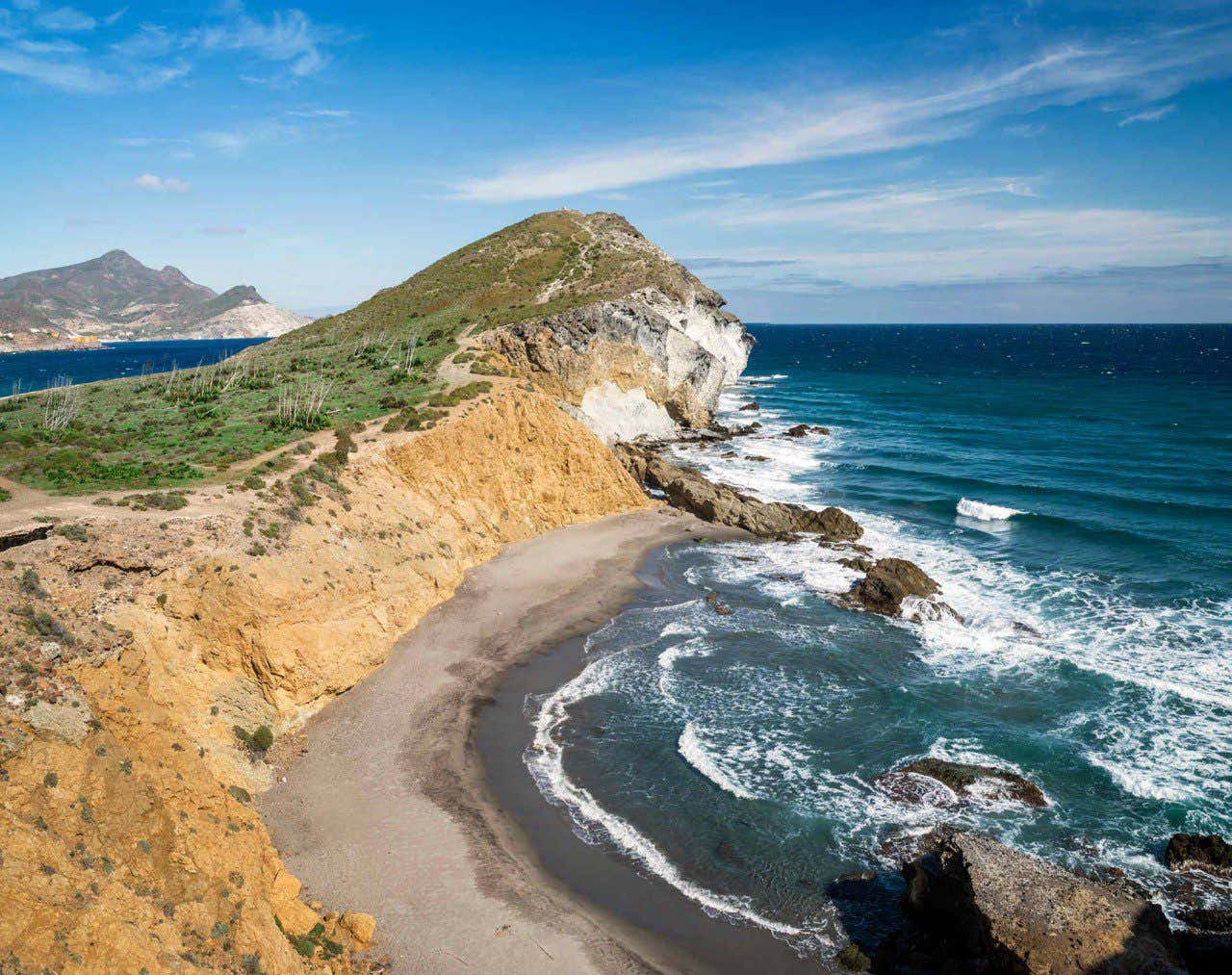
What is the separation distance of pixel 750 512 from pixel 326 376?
32.7m

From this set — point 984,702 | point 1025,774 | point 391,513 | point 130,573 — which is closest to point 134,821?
point 130,573

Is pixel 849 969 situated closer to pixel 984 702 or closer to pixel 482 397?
pixel 984 702

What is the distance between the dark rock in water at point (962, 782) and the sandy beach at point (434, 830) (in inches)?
355

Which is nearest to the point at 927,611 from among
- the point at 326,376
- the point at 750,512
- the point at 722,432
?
the point at 750,512

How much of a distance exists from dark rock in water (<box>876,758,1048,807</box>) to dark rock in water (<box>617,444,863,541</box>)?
22.7 metres

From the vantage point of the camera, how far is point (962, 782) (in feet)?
72.1

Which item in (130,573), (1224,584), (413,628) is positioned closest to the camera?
(130,573)

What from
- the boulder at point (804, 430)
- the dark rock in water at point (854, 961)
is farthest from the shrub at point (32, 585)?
the boulder at point (804, 430)

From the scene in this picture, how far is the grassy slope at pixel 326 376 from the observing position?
32.1 metres

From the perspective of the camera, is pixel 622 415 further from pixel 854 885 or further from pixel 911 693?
pixel 854 885

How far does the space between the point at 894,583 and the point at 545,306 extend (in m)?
41.7

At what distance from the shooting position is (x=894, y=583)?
1385 inches

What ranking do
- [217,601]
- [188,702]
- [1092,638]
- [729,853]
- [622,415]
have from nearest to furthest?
[729,853] < [188,702] < [217,601] < [1092,638] < [622,415]

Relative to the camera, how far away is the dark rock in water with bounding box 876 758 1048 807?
21562mm
